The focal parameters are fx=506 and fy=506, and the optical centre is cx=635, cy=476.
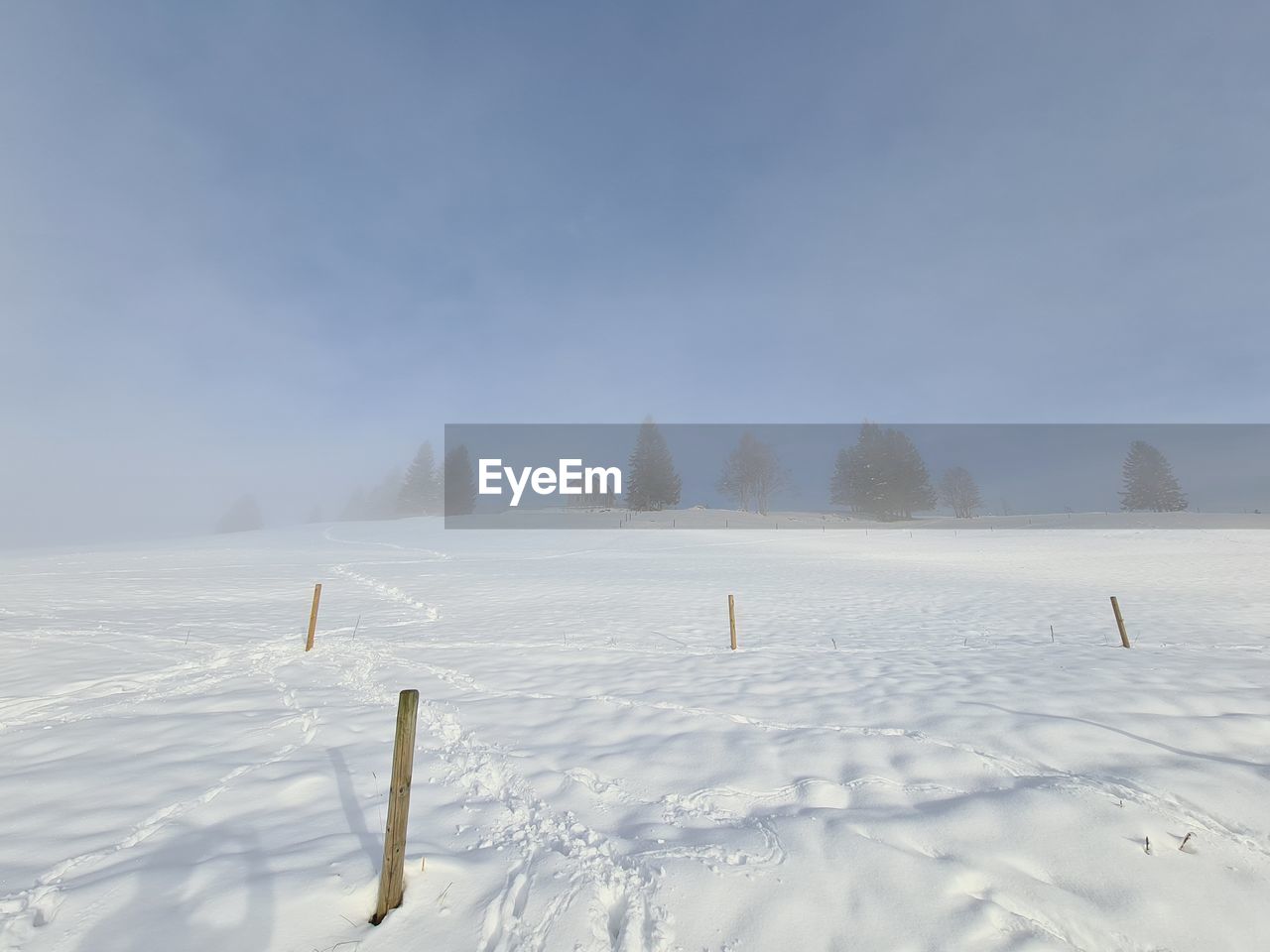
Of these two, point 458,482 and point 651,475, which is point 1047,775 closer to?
point 651,475

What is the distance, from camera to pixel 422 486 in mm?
71062

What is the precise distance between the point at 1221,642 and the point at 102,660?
1819 cm

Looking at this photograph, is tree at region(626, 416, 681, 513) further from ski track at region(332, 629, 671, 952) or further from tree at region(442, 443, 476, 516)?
ski track at region(332, 629, 671, 952)

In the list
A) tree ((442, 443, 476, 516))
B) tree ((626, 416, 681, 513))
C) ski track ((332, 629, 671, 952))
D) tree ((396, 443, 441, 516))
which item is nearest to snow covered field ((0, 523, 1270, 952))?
ski track ((332, 629, 671, 952))

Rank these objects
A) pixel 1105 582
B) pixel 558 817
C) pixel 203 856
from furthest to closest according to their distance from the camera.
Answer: pixel 1105 582
pixel 558 817
pixel 203 856

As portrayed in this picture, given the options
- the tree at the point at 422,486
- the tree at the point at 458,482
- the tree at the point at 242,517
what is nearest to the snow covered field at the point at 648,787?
the tree at the point at 458,482

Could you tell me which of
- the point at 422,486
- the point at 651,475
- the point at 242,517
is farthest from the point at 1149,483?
the point at 242,517

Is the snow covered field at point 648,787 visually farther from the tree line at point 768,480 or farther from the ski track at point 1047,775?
the tree line at point 768,480

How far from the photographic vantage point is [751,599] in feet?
47.9

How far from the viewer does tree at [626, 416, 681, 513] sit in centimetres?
5919

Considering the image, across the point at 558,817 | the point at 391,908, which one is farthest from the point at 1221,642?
the point at 391,908

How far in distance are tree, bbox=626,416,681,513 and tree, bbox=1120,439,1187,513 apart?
53.5 m

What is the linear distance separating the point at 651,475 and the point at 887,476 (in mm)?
28564

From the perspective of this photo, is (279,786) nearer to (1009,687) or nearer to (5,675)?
(5,675)
